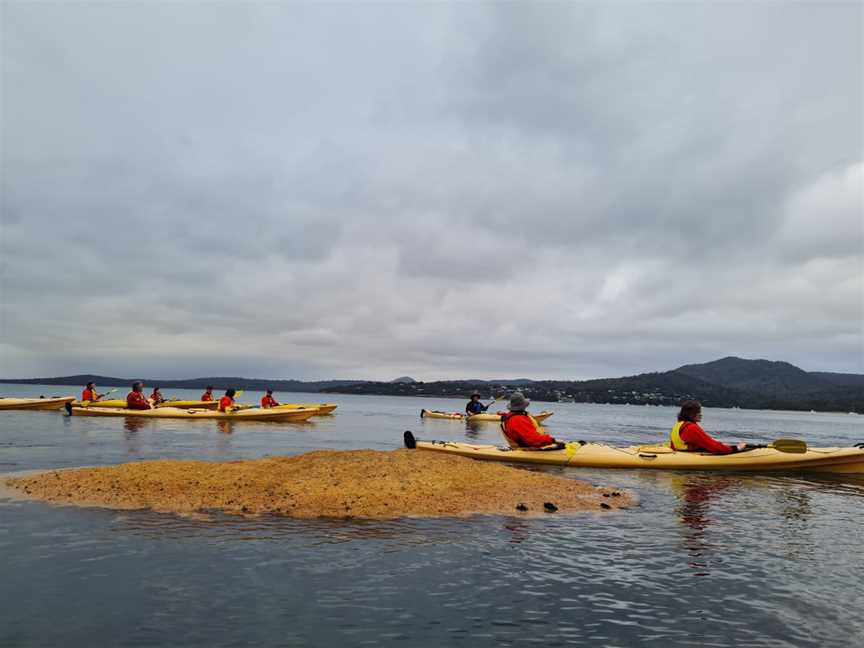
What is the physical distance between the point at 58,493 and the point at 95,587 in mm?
6040

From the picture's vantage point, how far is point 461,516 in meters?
10.9

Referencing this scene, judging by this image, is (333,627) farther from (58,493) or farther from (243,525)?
(58,493)

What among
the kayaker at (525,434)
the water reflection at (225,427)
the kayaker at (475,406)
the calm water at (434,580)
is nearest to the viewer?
the calm water at (434,580)

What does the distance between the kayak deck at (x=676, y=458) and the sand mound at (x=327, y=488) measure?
4012 millimetres

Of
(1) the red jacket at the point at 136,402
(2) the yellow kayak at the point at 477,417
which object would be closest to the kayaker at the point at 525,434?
(2) the yellow kayak at the point at 477,417

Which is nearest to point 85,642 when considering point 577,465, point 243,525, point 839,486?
point 243,525

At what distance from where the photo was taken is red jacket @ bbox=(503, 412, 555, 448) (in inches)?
706

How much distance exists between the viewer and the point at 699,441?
18.4 metres

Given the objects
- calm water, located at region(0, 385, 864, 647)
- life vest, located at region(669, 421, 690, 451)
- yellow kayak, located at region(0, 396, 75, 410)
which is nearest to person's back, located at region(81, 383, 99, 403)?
yellow kayak, located at region(0, 396, 75, 410)

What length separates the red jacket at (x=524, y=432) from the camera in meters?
17.9

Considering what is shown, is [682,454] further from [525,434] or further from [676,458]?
[525,434]

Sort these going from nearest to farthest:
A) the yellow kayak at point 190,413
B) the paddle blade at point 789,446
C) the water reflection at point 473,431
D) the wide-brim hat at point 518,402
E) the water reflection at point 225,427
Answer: the wide-brim hat at point 518,402 → the paddle blade at point 789,446 → the water reflection at point 225,427 → the water reflection at point 473,431 → the yellow kayak at point 190,413

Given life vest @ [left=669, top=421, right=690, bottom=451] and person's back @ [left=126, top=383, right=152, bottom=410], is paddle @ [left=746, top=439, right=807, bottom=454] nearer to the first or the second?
life vest @ [left=669, top=421, right=690, bottom=451]

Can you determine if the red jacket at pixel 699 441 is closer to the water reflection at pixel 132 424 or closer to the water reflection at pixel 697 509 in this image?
the water reflection at pixel 697 509
